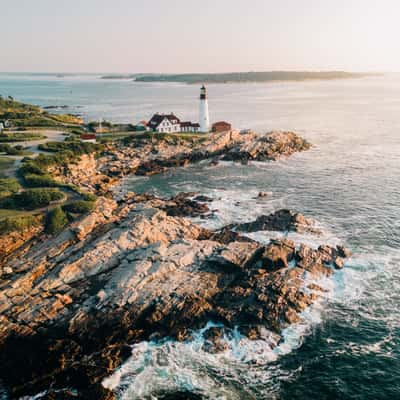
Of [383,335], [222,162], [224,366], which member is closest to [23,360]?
[224,366]

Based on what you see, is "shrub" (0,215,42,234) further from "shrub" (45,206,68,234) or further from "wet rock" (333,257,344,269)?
"wet rock" (333,257,344,269)

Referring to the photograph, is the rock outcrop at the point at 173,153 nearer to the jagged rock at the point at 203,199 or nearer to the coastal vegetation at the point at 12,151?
the coastal vegetation at the point at 12,151

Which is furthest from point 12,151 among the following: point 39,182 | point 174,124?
point 174,124

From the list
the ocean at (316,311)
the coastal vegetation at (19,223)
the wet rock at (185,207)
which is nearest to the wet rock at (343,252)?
the ocean at (316,311)

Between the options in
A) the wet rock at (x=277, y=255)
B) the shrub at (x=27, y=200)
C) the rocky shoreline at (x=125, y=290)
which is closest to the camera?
the rocky shoreline at (x=125, y=290)

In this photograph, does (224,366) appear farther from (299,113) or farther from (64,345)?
(299,113)

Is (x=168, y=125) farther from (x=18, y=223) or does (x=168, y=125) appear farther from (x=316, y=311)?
(x=316, y=311)
